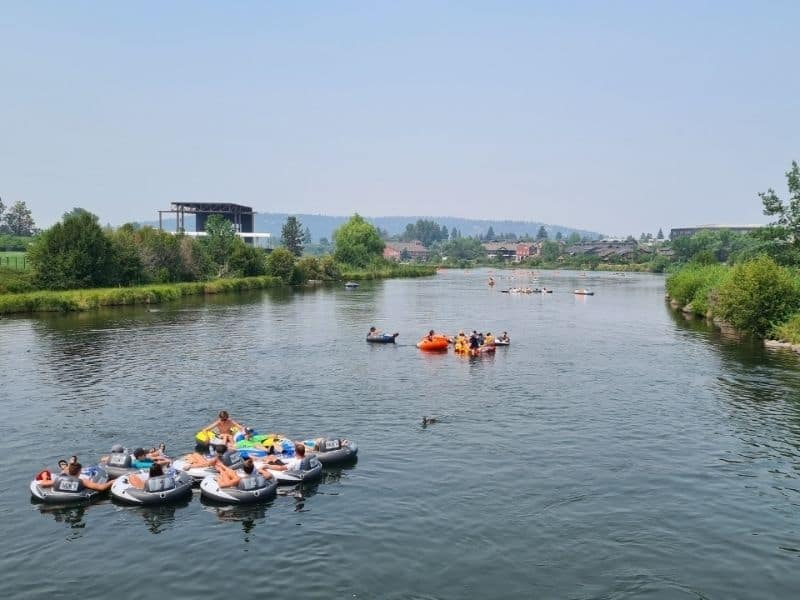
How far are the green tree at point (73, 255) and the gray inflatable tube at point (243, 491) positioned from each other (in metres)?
75.6

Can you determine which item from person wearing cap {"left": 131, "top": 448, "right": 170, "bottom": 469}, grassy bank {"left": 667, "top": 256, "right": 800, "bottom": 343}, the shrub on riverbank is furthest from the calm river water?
the shrub on riverbank

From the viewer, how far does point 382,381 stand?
160 feet

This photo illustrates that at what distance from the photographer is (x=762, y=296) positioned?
67625mm

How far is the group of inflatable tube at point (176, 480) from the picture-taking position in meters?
26.9

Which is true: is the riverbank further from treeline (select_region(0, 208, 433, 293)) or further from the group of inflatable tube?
the group of inflatable tube

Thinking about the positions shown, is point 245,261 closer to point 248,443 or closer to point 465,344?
point 465,344

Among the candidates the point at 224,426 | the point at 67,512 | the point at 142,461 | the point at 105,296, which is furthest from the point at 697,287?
the point at 67,512

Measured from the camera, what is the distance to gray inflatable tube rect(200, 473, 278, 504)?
1063 inches

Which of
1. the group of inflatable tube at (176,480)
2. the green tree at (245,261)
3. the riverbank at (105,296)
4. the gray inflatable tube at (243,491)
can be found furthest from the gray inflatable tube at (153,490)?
the green tree at (245,261)

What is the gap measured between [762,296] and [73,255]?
83941mm

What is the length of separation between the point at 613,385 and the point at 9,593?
38312 mm

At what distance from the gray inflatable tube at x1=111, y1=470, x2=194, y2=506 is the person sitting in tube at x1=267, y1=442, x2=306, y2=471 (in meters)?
3.53

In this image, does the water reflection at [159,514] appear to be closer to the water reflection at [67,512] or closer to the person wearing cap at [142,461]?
the water reflection at [67,512]

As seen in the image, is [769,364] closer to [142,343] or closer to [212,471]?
[212,471]
